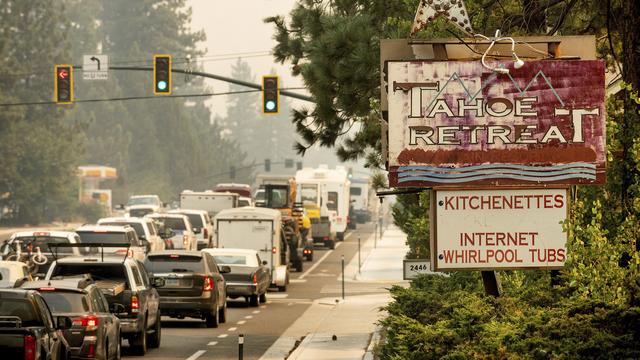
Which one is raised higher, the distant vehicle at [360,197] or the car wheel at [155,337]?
the distant vehicle at [360,197]

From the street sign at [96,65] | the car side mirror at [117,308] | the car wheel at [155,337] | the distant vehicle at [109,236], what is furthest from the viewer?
the street sign at [96,65]

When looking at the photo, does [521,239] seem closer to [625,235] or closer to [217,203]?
[625,235]

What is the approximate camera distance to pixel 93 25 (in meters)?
171

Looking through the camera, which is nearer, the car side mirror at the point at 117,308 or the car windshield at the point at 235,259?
the car side mirror at the point at 117,308

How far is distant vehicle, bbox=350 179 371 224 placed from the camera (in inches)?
4993

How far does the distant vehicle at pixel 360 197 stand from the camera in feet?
416

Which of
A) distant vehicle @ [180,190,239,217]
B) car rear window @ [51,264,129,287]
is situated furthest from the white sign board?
distant vehicle @ [180,190,239,217]

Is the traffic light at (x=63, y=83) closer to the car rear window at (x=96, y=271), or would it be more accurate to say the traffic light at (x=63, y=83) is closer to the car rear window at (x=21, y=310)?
the car rear window at (x=96, y=271)

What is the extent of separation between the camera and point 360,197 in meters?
128

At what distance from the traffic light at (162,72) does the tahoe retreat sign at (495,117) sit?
32540 mm

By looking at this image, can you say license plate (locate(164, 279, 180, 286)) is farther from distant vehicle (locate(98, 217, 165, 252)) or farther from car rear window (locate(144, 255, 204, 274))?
distant vehicle (locate(98, 217, 165, 252))

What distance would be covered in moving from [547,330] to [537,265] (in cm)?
124

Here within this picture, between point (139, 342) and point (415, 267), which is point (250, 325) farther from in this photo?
point (415, 267)

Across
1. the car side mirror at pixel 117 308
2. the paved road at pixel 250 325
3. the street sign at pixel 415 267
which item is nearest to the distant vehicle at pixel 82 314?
the car side mirror at pixel 117 308
